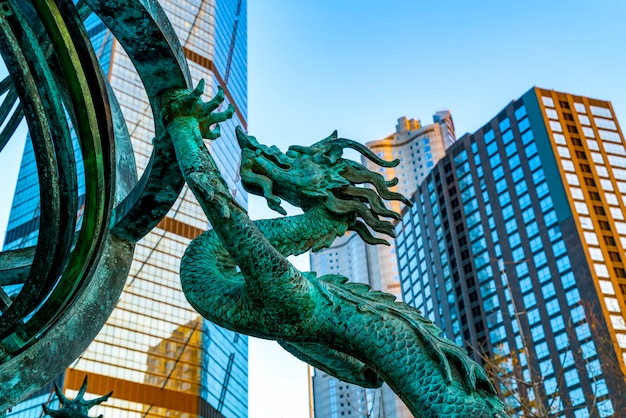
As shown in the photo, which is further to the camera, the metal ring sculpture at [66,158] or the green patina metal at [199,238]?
the metal ring sculpture at [66,158]

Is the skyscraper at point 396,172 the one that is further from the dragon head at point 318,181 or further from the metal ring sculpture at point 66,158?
the metal ring sculpture at point 66,158

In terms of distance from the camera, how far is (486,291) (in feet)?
221

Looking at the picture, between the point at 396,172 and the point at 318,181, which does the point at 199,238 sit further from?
the point at 396,172

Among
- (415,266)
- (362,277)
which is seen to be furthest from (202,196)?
(362,277)

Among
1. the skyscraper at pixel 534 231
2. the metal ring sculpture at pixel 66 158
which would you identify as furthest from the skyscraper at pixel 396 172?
the metal ring sculpture at pixel 66 158

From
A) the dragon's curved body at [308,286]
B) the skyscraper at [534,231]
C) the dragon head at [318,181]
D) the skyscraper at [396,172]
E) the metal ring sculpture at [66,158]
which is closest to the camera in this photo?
the dragon's curved body at [308,286]

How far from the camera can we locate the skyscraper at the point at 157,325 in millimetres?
46906

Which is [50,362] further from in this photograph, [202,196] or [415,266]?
[415,266]

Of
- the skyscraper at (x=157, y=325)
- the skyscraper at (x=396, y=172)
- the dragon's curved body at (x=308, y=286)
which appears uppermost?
the skyscraper at (x=396, y=172)

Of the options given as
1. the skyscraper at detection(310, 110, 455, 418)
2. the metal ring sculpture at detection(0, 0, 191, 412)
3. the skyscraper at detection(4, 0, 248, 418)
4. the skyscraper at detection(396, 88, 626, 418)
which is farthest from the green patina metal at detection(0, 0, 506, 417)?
the skyscraper at detection(310, 110, 455, 418)

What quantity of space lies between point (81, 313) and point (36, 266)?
44 centimetres

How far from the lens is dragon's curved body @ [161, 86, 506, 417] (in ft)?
12.1

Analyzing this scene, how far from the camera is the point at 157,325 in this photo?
50938 millimetres

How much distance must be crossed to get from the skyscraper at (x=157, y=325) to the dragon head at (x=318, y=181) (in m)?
42.6
